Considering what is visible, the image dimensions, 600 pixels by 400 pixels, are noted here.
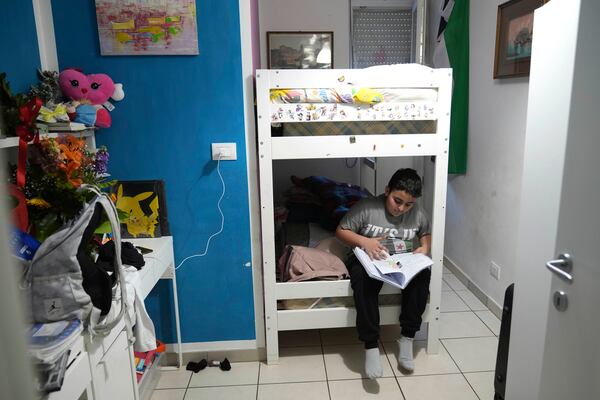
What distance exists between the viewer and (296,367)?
2.31m

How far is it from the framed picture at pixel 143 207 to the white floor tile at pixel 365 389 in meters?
1.18

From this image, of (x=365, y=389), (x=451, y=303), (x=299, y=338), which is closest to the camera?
(x=365, y=389)

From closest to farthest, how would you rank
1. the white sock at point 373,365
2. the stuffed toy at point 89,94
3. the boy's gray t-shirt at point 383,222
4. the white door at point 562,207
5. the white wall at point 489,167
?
the white door at point 562,207, the stuffed toy at point 89,94, the white sock at point 373,365, the boy's gray t-shirt at point 383,222, the white wall at point 489,167

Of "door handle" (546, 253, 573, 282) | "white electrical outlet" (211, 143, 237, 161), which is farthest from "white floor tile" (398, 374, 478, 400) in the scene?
"white electrical outlet" (211, 143, 237, 161)

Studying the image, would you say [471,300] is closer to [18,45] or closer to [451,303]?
[451,303]

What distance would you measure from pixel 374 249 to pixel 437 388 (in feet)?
2.49

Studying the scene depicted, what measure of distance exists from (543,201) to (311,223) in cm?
187

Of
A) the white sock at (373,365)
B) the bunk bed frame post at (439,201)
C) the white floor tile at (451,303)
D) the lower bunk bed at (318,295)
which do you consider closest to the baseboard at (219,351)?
the lower bunk bed at (318,295)

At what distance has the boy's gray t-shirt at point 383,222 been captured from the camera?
2291mm

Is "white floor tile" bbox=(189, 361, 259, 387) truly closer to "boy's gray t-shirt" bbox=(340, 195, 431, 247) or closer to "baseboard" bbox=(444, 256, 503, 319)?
"boy's gray t-shirt" bbox=(340, 195, 431, 247)

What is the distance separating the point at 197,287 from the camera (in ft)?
7.48

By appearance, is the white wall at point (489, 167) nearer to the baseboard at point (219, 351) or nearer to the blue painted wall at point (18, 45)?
the baseboard at point (219, 351)

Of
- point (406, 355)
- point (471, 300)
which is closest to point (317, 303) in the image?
point (406, 355)

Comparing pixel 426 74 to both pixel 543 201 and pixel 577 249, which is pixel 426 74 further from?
pixel 577 249
